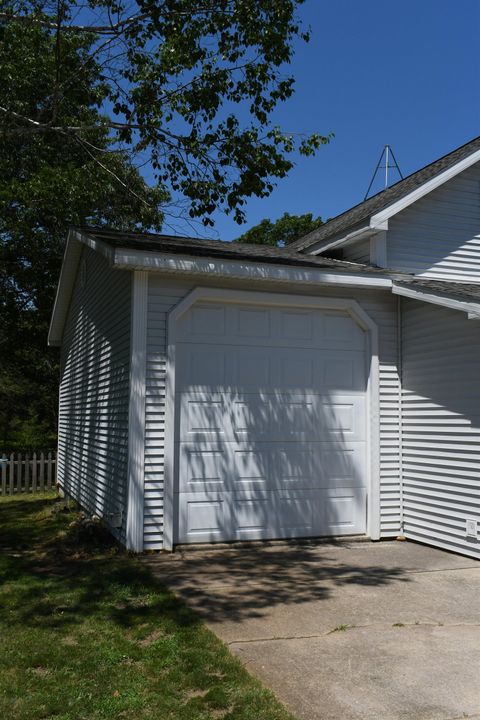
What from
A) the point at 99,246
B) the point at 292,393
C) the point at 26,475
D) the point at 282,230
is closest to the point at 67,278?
the point at 26,475

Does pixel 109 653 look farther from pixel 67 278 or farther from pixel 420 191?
pixel 67 278

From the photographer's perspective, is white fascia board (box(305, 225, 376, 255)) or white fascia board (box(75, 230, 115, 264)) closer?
white fascia board (box(75, 230, 115, 264))

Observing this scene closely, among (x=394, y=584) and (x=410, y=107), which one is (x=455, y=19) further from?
(x=394, y=584)

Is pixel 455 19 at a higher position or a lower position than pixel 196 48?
higher

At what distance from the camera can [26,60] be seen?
15273 millimetres

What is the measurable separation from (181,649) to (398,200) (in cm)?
695

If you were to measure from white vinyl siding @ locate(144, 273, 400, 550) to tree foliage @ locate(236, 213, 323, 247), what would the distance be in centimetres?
2766

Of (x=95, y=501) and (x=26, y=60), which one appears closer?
(x=95, y=501)

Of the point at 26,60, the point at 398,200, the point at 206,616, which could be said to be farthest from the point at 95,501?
the point at 26,60

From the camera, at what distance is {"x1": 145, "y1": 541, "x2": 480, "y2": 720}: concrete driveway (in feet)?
12.6

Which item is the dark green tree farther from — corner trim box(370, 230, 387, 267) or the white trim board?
corner trim box(370, 230, 387, 267)

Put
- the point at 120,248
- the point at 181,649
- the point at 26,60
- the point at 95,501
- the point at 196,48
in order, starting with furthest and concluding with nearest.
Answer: the point at 26,60, the point at 95,501, the point at 196,48, the point at 120,248, the point at 181,649

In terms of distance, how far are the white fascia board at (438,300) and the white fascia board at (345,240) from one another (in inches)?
46.4

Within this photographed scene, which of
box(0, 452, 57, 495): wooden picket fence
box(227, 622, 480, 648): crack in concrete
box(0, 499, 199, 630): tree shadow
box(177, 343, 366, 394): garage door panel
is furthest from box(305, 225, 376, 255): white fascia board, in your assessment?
box(0, 452, 57, 495): wooden picket fence
